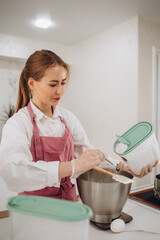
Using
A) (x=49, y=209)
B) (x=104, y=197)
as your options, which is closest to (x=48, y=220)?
(x=49, y=209)

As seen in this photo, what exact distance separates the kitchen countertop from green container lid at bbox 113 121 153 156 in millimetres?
301

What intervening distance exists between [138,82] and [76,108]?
5.00 ft

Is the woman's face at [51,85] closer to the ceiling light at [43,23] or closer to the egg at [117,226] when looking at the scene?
the egg at [117,226]

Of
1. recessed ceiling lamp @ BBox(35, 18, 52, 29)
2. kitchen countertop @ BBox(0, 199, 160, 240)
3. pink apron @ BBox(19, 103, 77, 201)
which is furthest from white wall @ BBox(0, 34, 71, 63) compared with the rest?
kitchen countertop @ BBox(0, 199, 160, 240)

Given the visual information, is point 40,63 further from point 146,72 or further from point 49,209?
point 146,72

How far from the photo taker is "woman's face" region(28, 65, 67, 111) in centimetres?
115

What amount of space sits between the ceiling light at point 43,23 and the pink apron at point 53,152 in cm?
203

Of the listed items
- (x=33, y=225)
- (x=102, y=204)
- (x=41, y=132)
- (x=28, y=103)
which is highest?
(x=28, y=103)

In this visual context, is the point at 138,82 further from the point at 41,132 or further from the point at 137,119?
the point at 41,132

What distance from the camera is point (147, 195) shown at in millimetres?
1287

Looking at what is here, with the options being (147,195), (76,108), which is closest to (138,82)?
(76,108)

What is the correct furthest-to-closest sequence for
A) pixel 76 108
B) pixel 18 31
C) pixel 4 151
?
1. pixel 76 108
2. pixel 18 31
3. pixel 4 151

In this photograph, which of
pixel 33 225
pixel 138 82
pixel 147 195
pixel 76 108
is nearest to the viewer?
pixel 33 225

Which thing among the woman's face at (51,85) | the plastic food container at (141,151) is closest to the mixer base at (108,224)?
the plastic food container at (141,151)
